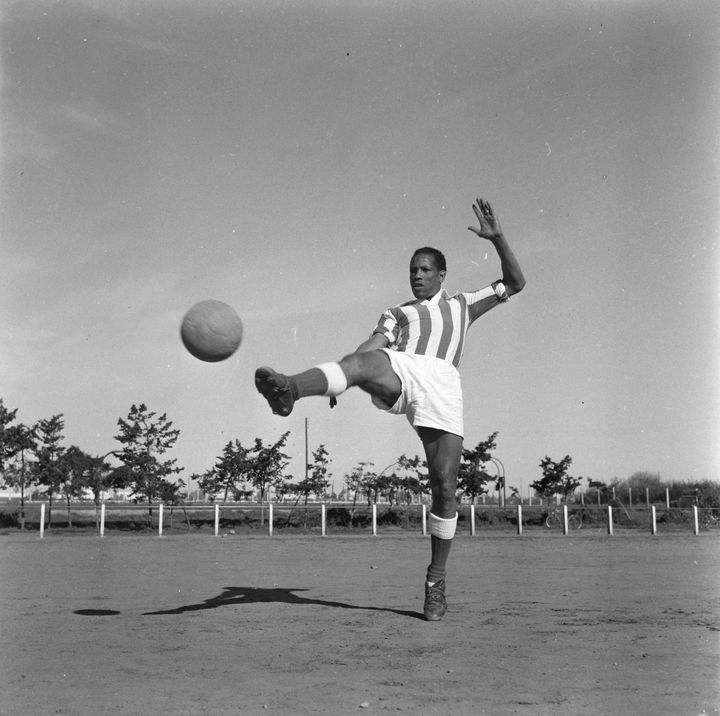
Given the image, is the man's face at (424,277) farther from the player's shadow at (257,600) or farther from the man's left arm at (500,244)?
the player's shadow at (257,600)

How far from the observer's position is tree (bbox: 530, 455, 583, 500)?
4191 centimetres

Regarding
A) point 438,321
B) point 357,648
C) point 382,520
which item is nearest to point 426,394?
point 438,321

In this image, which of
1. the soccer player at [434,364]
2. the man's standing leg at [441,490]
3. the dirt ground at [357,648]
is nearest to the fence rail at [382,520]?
the dirt ground at [357,648]

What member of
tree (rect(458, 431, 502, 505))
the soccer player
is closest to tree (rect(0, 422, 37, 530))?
tree (rect(458, 431, 502, 505))

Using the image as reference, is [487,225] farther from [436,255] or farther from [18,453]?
[18,453]

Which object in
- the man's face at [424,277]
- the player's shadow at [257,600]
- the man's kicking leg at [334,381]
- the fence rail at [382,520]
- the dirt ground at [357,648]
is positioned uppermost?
the man's face at [424,277]

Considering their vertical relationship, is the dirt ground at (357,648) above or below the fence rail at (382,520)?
above

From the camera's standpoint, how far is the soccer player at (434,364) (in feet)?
17.6

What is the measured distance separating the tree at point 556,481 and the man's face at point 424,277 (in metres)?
37.6

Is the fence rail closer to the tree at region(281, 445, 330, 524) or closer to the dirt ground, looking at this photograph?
the tree at region(281, 445, 330, 524)

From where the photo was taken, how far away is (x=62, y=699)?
9.93 ft

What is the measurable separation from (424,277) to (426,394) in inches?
42.4

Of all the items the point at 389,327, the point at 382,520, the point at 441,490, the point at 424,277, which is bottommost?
the point at 382,520

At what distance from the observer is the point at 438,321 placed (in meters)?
5.92
